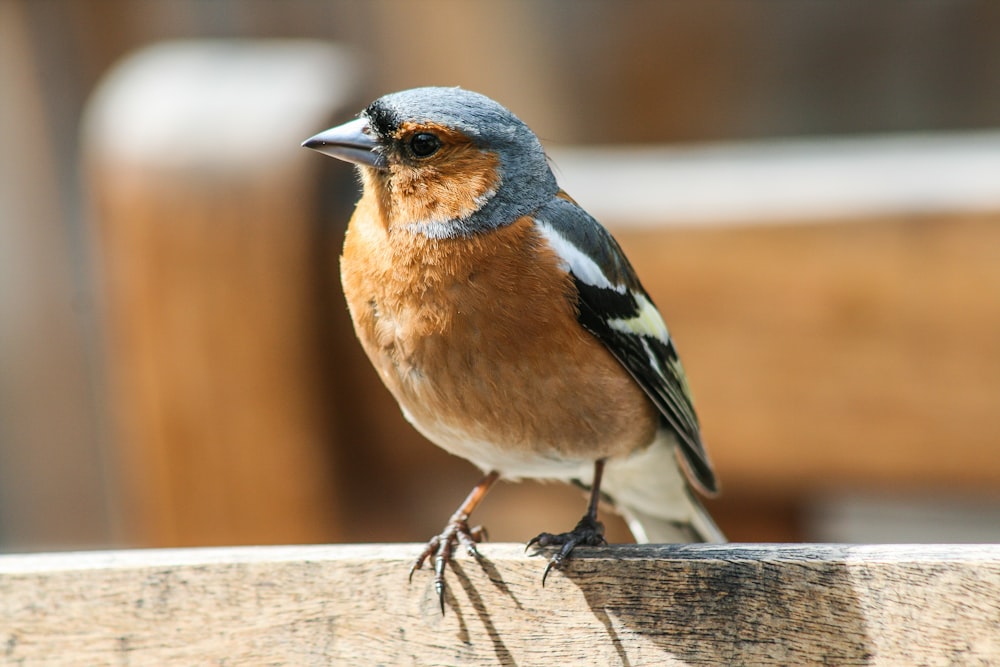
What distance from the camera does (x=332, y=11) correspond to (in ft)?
15.5

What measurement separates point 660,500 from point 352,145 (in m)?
1.24

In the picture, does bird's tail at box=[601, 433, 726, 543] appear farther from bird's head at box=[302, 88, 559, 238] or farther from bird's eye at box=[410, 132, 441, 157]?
bird's eye at box=[410, 132, 441, 157]

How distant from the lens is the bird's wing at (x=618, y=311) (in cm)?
227

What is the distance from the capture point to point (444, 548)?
6.59ft

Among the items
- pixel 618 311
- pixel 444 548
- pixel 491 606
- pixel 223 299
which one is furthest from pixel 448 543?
pixel 223 299

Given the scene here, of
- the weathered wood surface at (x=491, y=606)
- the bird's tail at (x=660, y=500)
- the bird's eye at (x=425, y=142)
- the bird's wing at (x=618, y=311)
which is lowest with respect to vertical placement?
the bird's tail at (x=660, y=500)

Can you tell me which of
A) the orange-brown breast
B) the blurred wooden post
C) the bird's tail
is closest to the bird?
the orange-brown breast

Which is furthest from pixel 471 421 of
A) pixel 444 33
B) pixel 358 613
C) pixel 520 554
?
pixel 444 33

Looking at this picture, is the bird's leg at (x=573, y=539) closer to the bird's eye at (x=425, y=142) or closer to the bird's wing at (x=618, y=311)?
the bird's wing at (x=618, y=311)

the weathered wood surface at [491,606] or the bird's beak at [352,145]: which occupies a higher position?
the bird's beak at [352,145]

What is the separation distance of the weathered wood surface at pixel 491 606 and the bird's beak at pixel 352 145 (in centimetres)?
77

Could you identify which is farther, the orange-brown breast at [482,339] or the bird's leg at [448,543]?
the orange-brown breast at [482,339]

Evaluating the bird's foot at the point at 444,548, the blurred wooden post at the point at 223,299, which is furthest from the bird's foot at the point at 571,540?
the blurred wooden post at the point at 223,299

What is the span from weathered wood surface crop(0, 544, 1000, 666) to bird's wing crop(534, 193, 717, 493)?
510mm
